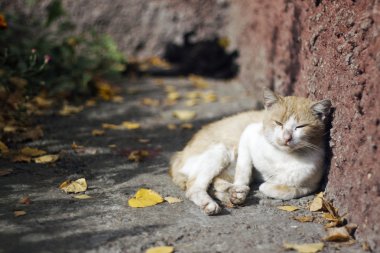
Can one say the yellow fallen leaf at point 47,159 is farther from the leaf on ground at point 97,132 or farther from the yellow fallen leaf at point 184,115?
the yellow fallen leaf at point 184,115

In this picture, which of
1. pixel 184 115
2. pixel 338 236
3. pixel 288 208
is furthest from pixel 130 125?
pixel 338 236

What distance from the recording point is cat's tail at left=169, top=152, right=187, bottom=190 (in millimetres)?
3967

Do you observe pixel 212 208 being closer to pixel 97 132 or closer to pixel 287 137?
pixel 287 137

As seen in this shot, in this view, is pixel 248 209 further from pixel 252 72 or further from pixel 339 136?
pixel 252 72

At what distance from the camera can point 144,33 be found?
9031 mm

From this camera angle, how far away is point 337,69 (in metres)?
3.56

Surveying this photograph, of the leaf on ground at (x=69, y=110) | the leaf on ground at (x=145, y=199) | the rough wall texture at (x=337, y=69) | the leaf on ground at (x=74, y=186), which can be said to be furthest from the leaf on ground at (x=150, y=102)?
the leaf on ground at (x=145, y=199)

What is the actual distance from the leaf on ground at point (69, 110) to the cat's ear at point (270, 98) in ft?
9.46

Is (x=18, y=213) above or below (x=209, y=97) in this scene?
below

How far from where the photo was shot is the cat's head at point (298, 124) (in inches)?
140

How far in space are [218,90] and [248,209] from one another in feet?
13.2

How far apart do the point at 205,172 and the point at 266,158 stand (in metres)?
0.47

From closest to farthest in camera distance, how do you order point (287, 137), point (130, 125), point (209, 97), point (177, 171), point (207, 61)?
point (287, 137) < point (177, 171) < point (130, 125) < point (209, 97) < point (207, 61)

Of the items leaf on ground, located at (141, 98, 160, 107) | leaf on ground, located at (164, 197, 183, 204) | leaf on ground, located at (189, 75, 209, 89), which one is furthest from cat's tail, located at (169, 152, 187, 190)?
leaf on ground, located at (189, 75, 209, 89)
